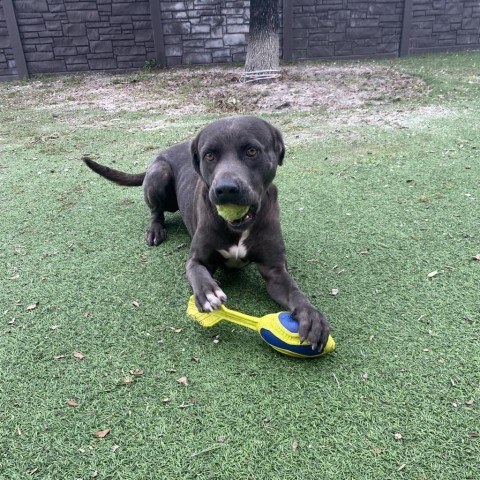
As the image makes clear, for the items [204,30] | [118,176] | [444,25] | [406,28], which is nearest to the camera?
[118,176]

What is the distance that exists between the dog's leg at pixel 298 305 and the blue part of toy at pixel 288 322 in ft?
0.08

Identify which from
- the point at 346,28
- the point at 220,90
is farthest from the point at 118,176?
the point at 346,28

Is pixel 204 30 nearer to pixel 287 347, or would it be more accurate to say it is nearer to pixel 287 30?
pixel 287 30

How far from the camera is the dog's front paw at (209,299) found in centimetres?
241

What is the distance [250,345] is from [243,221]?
729 mm

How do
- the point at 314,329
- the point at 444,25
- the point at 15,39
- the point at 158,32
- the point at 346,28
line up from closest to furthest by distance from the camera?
the point at 314,329 < the point at 15,39 < the point at 158,32 < the point at 346,28 < the point at 444,25

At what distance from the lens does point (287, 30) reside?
12.0m

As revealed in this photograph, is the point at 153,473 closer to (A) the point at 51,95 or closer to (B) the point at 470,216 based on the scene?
(B) the point at 470,216

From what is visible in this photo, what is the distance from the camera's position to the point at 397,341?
236 centimetres

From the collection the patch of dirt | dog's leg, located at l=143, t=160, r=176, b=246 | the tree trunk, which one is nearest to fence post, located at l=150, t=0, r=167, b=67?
the patch of dirt

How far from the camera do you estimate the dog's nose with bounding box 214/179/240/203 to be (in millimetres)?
Result: 2416

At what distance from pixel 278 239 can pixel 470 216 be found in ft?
5.90

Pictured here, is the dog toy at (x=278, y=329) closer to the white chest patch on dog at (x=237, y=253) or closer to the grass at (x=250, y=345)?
the grass at (x=250, y=345)

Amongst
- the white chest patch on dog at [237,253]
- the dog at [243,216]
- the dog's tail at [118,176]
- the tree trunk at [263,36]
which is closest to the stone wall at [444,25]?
Result: the tree trunk at [263,36]
